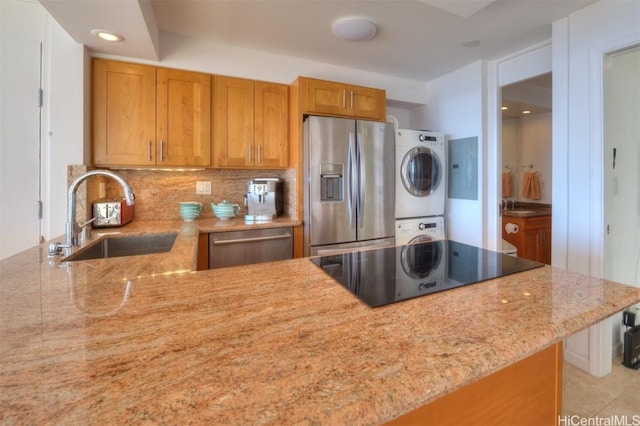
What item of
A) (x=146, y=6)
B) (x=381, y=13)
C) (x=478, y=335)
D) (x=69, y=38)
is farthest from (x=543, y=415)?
(x=69, y=38)

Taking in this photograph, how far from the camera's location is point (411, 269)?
3.64 feet

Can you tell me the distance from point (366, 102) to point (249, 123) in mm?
1131

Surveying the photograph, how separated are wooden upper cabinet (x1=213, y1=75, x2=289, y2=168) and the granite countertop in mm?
1746

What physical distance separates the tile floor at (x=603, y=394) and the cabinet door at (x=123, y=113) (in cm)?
331

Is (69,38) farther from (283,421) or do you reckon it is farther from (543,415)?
(543,415)

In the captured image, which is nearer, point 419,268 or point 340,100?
point 419,268

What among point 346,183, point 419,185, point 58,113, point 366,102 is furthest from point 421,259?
point 58,113

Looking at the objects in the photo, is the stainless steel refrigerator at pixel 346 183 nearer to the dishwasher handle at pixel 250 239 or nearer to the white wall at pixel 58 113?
the dishwasher handle at pixel 250 239

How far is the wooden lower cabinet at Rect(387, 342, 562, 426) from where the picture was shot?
2.15 ft

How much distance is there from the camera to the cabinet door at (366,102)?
272 cm

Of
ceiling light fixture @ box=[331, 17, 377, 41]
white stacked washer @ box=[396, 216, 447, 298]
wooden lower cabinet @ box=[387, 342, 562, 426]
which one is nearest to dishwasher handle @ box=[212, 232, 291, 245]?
white stacked washer @ box=[396, 216, 447, 298]

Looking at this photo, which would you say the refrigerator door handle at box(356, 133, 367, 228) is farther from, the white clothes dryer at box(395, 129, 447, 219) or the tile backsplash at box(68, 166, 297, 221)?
the tile backsplash at box(68, 166, 297, 221)

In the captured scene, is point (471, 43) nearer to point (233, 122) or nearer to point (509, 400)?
point (233, 122)

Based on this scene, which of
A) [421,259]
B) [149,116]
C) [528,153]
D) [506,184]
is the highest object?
[528,153]
